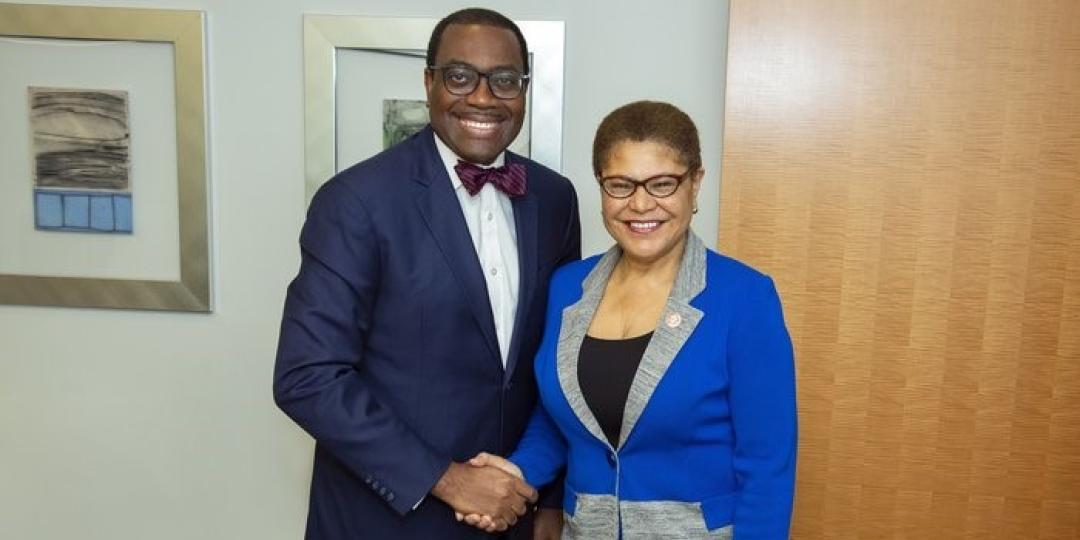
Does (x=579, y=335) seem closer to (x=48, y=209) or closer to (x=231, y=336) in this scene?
(x=231, y=336)

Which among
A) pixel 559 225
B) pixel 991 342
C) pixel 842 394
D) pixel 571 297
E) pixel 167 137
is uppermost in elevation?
pixel 167 137

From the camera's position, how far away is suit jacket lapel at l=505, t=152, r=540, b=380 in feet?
5.81

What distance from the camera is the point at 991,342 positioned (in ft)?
7.29

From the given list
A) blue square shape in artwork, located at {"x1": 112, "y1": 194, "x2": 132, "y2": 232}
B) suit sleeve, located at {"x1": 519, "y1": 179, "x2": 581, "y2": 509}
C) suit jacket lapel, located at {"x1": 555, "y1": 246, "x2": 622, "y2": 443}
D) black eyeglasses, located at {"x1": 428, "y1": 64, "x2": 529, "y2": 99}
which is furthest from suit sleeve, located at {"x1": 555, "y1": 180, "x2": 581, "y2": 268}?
blue square shape in artwork, located at {"x1": 112, "y1": 194, "x2": 132, "y2": 232}

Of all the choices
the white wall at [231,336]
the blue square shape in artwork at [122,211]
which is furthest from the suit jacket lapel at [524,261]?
the blue square shape in artwork at [122,211]

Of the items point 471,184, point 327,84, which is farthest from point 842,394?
point 327,84

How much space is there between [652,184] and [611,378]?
1.18 ft

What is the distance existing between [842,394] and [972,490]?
43 cm

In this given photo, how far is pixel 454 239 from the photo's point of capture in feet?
5.63

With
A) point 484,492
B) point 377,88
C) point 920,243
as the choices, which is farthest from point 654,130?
point 377,88

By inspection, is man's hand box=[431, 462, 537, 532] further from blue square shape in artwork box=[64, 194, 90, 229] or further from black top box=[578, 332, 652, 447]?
blue square shape in artwork box=[64, 194, 90, 229]

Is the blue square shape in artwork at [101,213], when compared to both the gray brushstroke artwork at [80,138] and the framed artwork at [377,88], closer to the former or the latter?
the gray brushstroke artwork at [80,138]

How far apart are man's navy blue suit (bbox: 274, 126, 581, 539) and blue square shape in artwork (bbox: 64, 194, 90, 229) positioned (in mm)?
1271

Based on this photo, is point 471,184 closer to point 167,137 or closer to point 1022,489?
point 167,137
